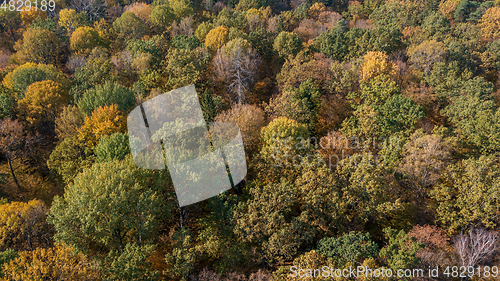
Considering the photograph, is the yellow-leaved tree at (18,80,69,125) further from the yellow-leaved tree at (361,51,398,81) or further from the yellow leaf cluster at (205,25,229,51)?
the yellow-leaved tree at (361,51,398,81)

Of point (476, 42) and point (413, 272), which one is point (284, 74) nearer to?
point (413, 272)

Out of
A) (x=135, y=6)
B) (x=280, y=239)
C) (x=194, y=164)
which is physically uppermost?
(x=135, y=6)

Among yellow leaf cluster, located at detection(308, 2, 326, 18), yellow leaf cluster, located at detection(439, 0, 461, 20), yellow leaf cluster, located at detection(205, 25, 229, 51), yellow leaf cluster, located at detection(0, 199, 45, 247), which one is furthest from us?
yellow leaf cluster, located at detection(308, 2, 326, 18)

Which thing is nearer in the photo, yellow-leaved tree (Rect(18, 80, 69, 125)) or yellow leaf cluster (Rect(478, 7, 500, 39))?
yellow-leaved tree (Rect(18, 80, 69, 125))

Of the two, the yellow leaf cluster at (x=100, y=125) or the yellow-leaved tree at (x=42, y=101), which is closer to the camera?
the yellow leaf cluster at (x=100, y=125)

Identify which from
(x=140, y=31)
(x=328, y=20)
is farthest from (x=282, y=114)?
(x=328, y=20)

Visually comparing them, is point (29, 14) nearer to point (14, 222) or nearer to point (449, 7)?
point (14, 222)

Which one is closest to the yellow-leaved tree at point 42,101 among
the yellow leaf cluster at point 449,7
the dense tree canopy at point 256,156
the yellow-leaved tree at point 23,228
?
the dense tree canopy at point 256,156

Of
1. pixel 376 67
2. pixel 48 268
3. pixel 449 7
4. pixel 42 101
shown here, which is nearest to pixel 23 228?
pixel 48 268

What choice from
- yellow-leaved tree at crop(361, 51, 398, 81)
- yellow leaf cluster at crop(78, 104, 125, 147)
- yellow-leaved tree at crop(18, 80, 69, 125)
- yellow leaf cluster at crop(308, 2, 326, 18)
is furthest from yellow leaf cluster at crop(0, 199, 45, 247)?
yellow leaf cluster at crop(308, 2, 326, 18)

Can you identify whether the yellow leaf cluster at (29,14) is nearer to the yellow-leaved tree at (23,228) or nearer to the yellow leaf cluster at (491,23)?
the yellow-leaved tree at (23,228)

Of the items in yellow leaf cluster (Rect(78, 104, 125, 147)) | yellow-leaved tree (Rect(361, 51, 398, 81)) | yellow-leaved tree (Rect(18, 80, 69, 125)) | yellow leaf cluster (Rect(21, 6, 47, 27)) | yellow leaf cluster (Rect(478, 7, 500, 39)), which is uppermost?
yellow leaf cluster (Rect(21, 6, 47, 27))
